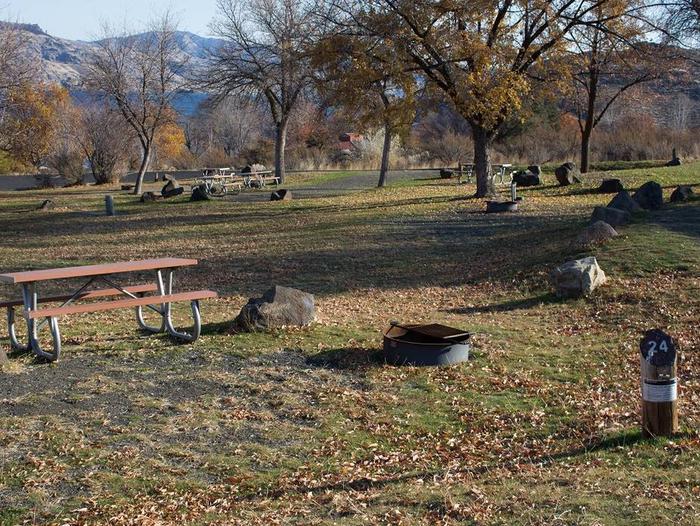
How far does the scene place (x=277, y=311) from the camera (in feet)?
30.5

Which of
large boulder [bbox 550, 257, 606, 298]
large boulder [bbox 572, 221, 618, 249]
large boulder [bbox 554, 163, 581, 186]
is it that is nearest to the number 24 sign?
large boulder [bbox 550, 257, 606, 298]

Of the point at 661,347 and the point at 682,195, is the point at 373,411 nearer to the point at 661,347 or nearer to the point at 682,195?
the point at 661,347

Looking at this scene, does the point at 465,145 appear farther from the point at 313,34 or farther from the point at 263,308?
the point at 263,308

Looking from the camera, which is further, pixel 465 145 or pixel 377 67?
pixel 465 145

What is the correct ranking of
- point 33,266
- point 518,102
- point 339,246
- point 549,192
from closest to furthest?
point 33,266
point 339,246
point 518,102
point 549,192

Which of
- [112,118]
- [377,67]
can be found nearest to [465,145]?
[112,118]

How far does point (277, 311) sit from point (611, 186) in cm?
1876

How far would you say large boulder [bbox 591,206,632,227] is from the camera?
15.6 m

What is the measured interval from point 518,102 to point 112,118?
2996 cm

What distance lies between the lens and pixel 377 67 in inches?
981

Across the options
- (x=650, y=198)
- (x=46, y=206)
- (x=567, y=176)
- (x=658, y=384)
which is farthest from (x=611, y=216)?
(x=46, y=206)

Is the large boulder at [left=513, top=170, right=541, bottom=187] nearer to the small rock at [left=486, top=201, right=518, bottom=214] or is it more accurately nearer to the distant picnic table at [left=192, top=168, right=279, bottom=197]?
the small rock at [left=486, top=201, right=518, bottom=214]

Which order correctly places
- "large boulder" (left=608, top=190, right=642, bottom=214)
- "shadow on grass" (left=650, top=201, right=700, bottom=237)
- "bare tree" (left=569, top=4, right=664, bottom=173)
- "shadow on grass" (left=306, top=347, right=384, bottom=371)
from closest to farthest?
"shadow on grass" (left=306, top=347, right=384, bottom=371) → "shadow on grass" (left=650, top=201, right=700, bottom=237) → "large boulder" (left=608, top=190, right=642, bottom=214) → "bare tree" (left=569, top=4, right=664, bottom=173)

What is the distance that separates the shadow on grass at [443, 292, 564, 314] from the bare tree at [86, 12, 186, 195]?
93.5 ft
